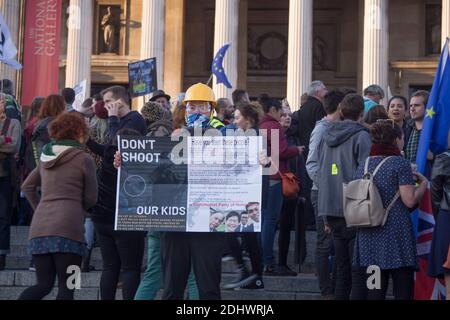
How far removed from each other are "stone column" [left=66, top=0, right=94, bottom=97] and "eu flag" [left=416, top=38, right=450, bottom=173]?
25779mm

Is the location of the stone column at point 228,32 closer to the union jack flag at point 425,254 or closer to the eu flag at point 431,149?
the eu flag at point 431,149

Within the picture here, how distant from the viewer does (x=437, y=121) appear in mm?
11930

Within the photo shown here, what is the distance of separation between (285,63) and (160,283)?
104 feet

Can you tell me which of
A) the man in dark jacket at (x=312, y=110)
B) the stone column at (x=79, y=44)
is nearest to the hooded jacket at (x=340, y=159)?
the man in dark jacket at (x=312, y=110)

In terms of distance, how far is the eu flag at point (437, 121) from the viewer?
11.9 meters

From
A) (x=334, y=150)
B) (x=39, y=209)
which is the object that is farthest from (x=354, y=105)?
(x=39, y=209)

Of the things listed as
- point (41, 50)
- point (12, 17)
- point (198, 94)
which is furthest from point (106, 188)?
point (12, 17)

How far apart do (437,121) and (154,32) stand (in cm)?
2588

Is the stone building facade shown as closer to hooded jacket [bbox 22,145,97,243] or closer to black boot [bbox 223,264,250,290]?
black boot [bbox 223,264,250,290]

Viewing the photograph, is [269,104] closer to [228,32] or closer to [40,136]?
[40,136]

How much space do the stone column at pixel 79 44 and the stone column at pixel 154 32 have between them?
Answer: 2.04 m

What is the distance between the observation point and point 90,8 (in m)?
38.1

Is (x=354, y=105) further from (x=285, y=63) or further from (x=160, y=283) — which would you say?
(x=285, y=63)

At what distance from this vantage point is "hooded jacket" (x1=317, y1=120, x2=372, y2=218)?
11.7m
